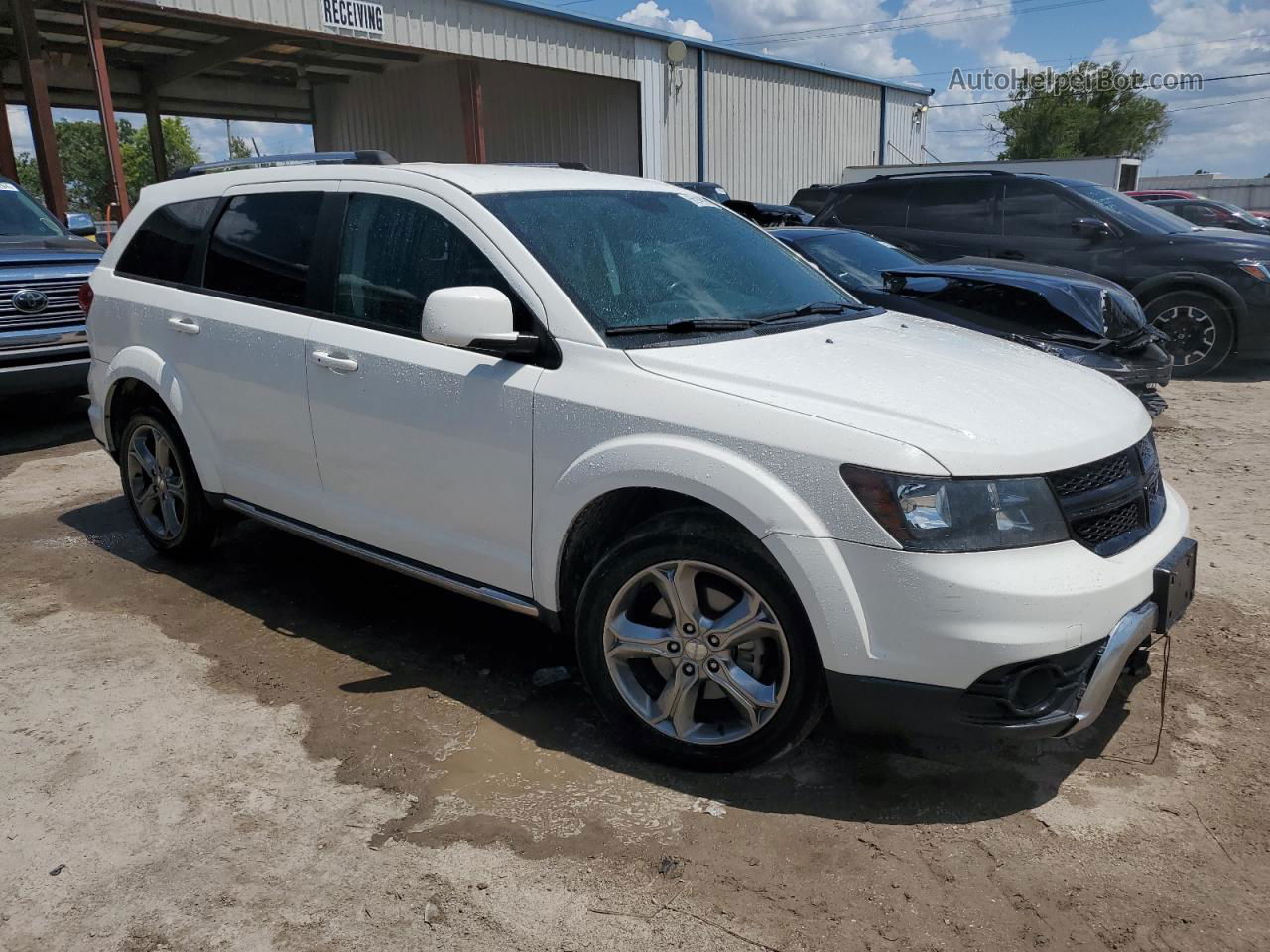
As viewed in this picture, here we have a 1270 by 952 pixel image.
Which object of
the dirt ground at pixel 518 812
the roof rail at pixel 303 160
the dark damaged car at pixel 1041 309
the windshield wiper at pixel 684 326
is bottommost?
the dirt ground at pixel 518 812

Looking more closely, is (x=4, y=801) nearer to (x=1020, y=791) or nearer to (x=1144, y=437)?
(x=1020, y=791)

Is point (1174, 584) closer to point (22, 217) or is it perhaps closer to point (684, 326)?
point (684, 326)

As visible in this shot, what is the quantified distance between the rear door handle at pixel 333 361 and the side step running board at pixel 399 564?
0.69 meters

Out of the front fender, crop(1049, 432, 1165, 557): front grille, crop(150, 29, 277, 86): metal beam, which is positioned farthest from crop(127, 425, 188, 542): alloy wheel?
crop(150, 29, 277, 86): metal beam

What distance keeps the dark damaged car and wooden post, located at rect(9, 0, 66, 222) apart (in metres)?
11.7

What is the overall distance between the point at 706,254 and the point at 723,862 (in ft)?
7.17

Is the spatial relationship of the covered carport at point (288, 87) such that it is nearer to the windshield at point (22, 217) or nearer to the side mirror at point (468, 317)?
the windshield at point (22, 217)

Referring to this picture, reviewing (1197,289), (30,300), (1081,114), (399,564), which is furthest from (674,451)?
(1081,114)

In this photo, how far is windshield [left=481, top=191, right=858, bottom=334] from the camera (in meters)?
3.35

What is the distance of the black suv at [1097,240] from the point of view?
30.8 feet

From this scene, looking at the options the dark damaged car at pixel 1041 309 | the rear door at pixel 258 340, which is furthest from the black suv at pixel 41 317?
the dark damaged car at pixel 1041 309

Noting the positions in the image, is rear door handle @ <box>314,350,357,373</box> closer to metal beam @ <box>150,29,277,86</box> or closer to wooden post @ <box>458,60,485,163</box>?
metal beam @ <box>150,29,277,86</box>

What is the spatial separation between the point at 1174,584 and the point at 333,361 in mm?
2903

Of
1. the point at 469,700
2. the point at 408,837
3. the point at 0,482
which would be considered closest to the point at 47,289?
the point at 0,482
